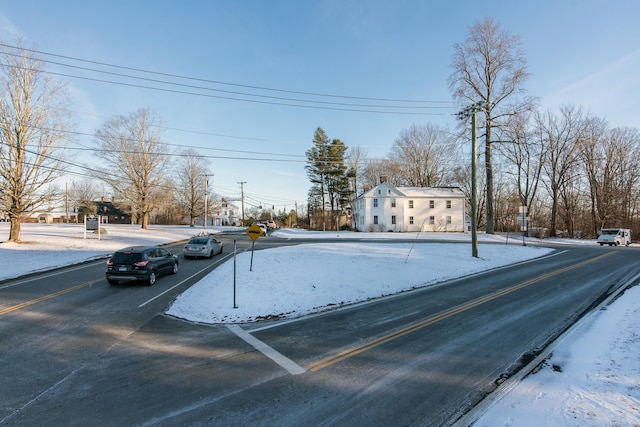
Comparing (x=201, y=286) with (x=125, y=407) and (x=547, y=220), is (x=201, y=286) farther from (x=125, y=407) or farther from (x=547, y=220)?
(x=547, y=220)

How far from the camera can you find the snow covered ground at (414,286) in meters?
4.01

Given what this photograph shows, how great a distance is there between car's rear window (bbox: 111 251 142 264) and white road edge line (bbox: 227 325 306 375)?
7.12 metres

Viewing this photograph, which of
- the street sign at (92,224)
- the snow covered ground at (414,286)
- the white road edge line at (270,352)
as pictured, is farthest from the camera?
the street sign at (92,224)

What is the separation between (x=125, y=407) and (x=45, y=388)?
1.55 m

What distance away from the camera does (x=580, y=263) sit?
18.2 metres

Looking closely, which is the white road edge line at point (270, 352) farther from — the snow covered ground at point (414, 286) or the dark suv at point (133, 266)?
the dark suv at point (133, 266)

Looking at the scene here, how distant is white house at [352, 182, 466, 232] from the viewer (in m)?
48.2

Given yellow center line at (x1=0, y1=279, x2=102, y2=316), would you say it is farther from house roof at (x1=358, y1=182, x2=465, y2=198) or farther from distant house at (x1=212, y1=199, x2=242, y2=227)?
distant house at (x1=212, y1=199, x2=242, y2=227)

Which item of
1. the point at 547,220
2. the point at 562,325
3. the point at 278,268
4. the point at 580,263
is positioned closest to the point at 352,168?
the point at 547,220

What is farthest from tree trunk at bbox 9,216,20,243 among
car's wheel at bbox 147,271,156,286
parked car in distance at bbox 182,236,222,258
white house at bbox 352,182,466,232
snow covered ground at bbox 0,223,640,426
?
white house at bbox 352,182,466,232

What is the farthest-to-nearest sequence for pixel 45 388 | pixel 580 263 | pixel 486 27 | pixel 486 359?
pixel 486 27
pixel 580 263
pixel 486 359
pixel 45 388

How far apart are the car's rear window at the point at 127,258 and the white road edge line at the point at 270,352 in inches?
280

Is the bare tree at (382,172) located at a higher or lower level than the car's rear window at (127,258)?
higher

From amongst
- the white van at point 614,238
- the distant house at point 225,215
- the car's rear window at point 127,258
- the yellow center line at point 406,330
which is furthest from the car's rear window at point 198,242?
the distant house at point 225,215
